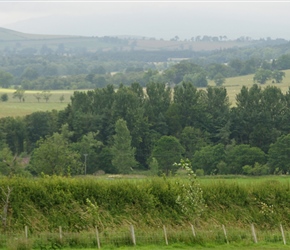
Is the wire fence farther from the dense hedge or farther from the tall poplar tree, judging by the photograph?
the tall poplar tree

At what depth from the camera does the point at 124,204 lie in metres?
38.1

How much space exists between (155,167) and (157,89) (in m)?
23.1

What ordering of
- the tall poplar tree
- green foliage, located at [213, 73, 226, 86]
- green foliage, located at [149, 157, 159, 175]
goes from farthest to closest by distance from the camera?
1. green foliage, located at [213, 73, 226, 86]
2. the tall poplar tree
3. green foliage, located at [149, 157, 159, 175]

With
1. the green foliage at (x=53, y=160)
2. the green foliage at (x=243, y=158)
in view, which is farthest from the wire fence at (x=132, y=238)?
the green foliage at (x=243, y=158)

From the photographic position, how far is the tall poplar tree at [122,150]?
84.7 metres

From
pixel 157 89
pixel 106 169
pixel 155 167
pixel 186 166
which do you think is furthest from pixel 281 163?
pixel 186 166

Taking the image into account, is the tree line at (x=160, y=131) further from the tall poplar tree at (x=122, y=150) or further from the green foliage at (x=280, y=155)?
the green foliage at (x=280, y=155)

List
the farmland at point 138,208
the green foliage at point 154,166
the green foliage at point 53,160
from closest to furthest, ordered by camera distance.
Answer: the farmland at point 138,208
the green foliage at point 53,160
the green foliage at point 154,166

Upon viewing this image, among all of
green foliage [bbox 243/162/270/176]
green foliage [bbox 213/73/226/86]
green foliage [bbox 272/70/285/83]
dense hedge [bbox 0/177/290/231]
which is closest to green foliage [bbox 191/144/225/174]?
green foliage [bbox 243/162/270/176]

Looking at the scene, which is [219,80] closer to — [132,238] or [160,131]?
[160,131]

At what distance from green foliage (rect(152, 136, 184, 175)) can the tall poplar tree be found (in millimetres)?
2905

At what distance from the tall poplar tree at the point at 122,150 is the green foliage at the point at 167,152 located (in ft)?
9.53

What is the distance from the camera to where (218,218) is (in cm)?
Answer: 3759

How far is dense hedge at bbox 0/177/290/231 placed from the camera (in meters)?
35.8
